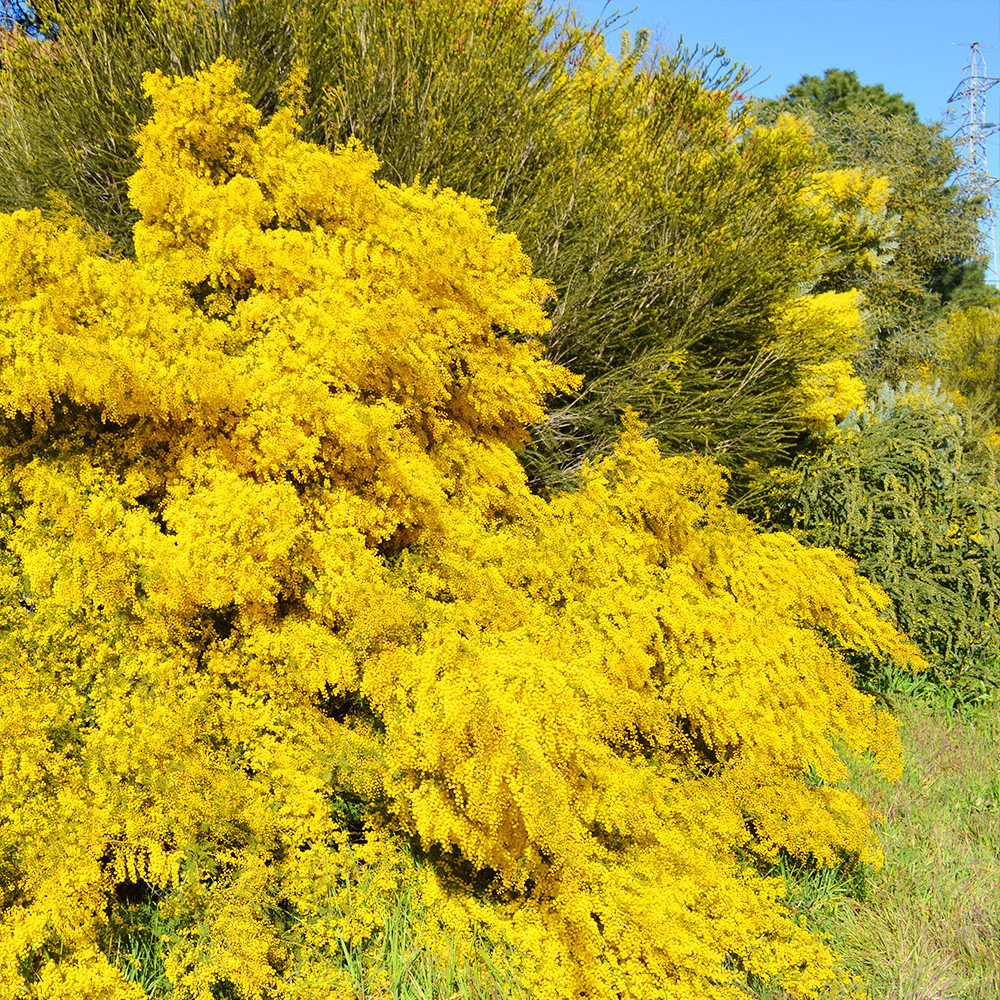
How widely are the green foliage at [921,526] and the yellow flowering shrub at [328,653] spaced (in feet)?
5.32

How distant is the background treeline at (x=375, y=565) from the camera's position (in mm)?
3385

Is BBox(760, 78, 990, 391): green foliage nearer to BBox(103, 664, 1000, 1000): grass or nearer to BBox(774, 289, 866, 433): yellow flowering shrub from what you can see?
BBox(774, 289, 866, 433): yellow flowering shrub

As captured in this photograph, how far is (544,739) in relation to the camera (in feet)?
10.4

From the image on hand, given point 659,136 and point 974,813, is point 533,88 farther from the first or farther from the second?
point 974,813

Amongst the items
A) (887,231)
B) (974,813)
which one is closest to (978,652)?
(974,813)

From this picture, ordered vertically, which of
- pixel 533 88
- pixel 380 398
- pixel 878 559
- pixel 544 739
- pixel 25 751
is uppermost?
pixel 533 88

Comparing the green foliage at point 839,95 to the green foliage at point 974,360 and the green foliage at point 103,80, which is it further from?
the green foliage at point 103,80

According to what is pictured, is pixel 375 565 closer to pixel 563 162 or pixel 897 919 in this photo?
pixel 897 919

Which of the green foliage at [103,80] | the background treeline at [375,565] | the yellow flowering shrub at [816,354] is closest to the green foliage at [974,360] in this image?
the yellow flowering shrub at [816,354]

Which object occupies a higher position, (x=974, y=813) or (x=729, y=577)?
(x=729, y=577)

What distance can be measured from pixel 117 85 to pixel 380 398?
435 cm

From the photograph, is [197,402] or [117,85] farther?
[117,85]

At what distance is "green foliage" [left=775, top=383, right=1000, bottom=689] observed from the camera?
6168mm

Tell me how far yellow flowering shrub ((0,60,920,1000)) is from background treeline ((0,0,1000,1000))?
2 cm
